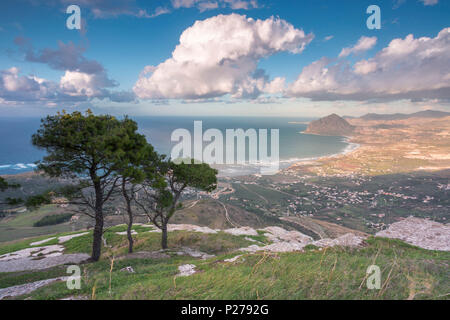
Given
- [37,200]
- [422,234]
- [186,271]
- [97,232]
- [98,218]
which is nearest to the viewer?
[186,271]

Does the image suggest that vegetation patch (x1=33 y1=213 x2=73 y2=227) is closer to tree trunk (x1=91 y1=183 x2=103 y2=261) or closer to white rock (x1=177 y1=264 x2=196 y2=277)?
tree trunk (x1=91 y1=183 x2=103 y2=261)

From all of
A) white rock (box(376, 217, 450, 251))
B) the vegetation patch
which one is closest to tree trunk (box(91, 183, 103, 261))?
white rock (box(376, 217, 450, 251))

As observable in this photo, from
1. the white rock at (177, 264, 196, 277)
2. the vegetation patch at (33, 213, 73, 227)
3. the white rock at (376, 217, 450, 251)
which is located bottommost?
the vegetation patch at (33, 213, 73, 227)

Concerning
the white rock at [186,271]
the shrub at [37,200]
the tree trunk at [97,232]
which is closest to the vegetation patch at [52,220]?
the tree trunk at [97,232]

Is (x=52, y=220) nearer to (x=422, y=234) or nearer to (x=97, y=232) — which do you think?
(x=97, y=232)

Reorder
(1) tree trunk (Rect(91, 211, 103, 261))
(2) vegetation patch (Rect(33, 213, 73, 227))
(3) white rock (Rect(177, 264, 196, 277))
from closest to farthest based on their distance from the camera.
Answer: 1. (3) white rock (Rect(177, 264, 196, 277))
2. (1) tree trunk (Rect(91, 211, 103, 261))
3. (2) vegetation patch (Rect(33, 213, 73, 227))

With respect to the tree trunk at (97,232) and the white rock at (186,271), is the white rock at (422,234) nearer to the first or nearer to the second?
the white rock at (186,271)

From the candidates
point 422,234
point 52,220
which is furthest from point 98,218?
point 52,220
